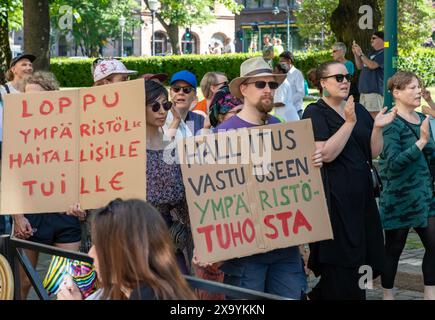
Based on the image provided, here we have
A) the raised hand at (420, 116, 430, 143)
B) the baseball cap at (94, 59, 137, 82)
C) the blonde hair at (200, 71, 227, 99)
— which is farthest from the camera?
the blonde hair at (200, 71, 227, 99)

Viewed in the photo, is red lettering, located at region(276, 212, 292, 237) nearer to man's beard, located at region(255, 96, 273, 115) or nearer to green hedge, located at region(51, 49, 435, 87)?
man's beard, located at region(255, 96, 273, 115)

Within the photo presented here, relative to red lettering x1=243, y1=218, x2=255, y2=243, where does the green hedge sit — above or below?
above

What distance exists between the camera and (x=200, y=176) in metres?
4.99

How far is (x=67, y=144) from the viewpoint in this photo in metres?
5.43

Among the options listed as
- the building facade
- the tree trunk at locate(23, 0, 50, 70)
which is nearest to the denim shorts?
the tree trunk at locate(23, 0, 50, 70)

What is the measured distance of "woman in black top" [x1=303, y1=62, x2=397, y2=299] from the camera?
5699 mm

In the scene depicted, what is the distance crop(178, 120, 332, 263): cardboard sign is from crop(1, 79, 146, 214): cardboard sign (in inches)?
18.9

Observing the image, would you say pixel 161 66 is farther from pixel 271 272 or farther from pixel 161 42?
pixel 271 272

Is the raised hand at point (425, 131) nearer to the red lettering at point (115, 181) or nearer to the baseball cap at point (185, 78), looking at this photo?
the baseball cap at point (185, 78)

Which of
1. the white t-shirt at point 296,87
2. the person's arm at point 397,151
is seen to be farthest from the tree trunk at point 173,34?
the person's arm at point 397,151

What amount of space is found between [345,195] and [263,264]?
818mm

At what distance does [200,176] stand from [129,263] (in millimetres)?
1888
